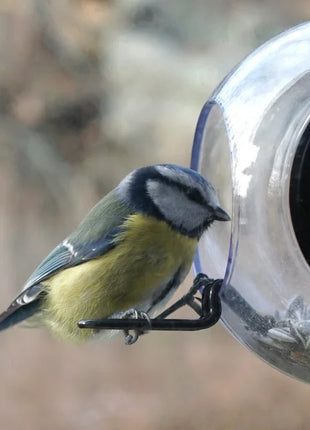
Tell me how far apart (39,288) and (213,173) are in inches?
11.1

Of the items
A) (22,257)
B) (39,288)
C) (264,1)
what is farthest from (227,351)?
(39,288)

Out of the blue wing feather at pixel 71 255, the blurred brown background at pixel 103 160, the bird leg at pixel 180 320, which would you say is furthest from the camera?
the blurred brown background at pixel 103 160

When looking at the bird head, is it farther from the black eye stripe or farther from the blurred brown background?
the blurred brown background

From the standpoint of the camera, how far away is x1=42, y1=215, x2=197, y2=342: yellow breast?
1093 mm

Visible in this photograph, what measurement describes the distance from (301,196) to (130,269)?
0.74ft

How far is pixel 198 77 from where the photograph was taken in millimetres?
2488

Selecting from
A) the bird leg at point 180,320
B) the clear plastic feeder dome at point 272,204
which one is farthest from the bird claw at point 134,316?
the clear plastic feeder dome at point 272,204

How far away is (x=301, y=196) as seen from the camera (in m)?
1.05

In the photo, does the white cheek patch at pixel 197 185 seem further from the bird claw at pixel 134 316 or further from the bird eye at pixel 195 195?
the bird claw at pixel 134 316

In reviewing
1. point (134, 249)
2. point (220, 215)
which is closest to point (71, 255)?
point (134, 249)

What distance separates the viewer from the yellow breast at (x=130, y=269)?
1.09 meters

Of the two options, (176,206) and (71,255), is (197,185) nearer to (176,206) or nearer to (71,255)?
(176,206)

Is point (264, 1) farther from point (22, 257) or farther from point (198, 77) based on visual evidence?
point (22, 257)

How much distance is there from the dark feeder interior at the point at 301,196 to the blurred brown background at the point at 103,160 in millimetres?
1415
